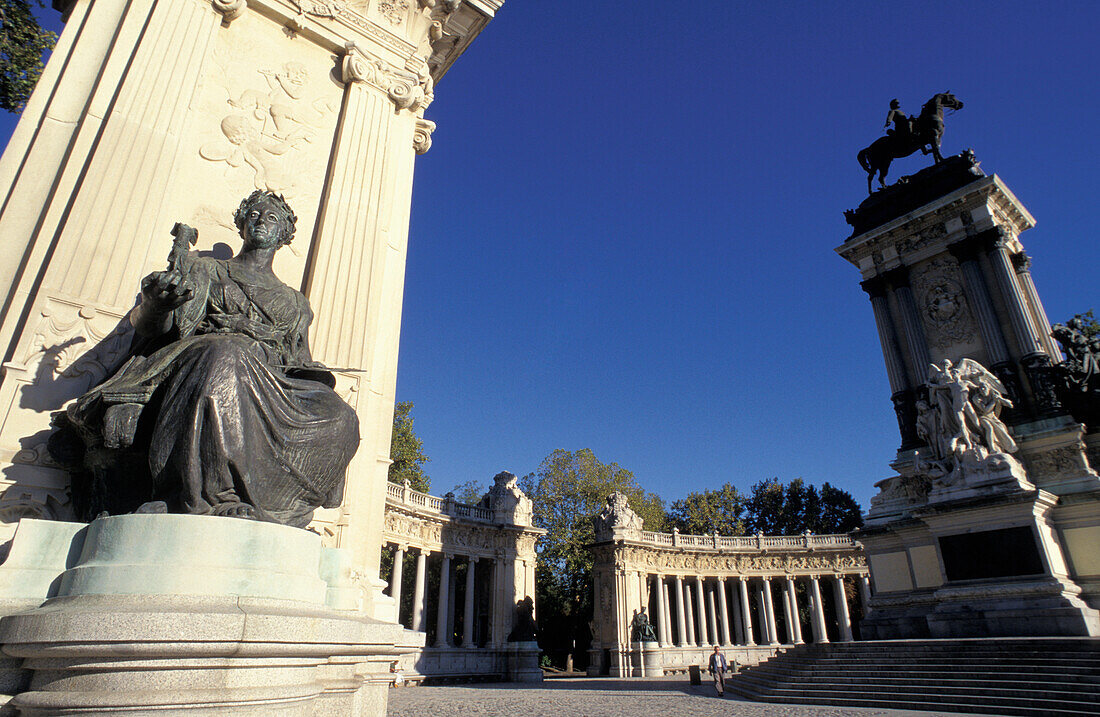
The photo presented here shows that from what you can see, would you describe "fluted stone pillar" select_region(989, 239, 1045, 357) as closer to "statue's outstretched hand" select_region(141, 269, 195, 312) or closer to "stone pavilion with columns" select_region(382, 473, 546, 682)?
"statue's outstretched hand" select_region(141, 269, 195, 312)

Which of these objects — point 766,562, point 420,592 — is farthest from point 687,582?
point 420,592

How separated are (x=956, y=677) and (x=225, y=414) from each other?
12.0 meters

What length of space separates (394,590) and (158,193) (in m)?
22.9

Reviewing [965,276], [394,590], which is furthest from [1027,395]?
[394,590]

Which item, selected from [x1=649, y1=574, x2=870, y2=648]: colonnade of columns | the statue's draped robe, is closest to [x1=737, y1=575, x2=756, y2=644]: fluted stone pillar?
[x1=649, y1=574, x2=870, y2=648]: colonnade of columns

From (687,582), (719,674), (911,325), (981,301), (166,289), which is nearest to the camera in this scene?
(166,289)

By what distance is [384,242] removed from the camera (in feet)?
23.4

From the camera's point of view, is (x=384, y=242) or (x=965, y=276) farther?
(x=965, y=276)

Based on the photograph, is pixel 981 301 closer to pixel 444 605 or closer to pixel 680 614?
pixel 444 605

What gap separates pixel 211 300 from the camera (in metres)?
3.95

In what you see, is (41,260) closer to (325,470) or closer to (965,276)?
(325,470)

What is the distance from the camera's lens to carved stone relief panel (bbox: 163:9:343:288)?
19.6ft

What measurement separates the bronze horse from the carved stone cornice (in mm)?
18269

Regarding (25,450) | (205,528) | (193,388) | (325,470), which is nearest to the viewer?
(205,528)
